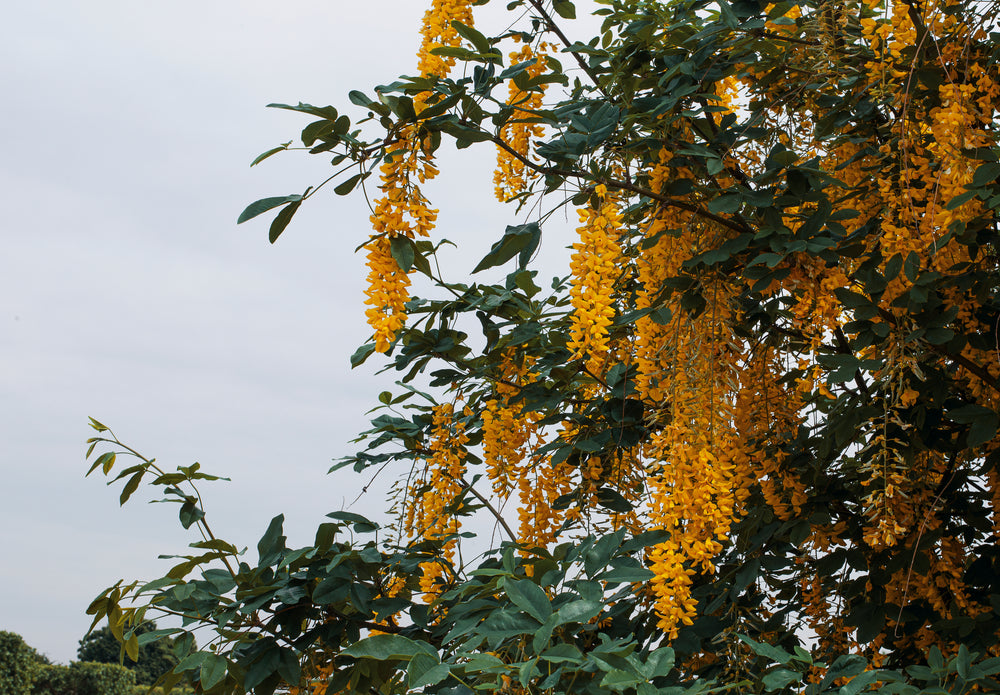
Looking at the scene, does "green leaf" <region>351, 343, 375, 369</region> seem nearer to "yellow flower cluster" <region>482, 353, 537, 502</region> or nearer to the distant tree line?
"yellow flower cluster" <region>482, 353, 537, 502</region>

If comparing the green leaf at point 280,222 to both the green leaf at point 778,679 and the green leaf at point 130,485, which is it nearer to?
the green leaf at point 130,485

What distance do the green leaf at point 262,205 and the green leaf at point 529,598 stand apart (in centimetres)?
78

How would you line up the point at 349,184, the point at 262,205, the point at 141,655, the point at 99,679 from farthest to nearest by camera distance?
the point at 141,655
the point at 99,679
the point at 349,184
the point at 262,205

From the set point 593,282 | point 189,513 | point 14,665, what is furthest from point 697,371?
point 14,665

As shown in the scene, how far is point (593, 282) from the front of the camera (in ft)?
5.07

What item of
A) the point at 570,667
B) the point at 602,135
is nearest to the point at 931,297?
the point at 602,135

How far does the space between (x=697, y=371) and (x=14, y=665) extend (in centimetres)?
777

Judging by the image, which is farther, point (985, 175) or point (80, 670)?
point (80, 670)

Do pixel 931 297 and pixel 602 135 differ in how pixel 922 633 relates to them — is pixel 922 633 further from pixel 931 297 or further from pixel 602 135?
pixel 602 135

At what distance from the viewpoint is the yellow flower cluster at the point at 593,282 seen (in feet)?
5.01

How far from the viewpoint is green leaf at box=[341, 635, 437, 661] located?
1.35 m

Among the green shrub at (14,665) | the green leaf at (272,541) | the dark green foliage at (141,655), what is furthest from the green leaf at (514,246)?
the dark green foliage at (141,655)

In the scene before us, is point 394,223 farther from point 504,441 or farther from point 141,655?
point 141,655

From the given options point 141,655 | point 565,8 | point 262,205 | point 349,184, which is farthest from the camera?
point 141,655
